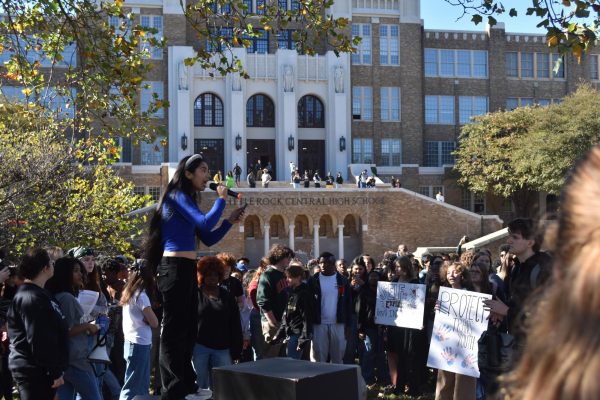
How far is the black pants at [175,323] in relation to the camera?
5387 mm

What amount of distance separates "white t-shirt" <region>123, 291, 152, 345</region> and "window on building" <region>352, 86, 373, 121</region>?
48199 millimetres

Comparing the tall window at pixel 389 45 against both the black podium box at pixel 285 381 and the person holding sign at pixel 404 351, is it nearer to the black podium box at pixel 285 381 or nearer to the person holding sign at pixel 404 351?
the person holding sign at pixel 404 351

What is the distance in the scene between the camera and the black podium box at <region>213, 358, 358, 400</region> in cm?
368

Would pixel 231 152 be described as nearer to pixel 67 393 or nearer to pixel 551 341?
pixel 67 393

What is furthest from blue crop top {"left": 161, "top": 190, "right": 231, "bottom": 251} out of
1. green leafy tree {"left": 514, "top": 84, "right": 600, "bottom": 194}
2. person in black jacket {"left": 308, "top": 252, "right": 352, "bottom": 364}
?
green leafy tree {"left": 514, "top": 84, "right": 600, "bottom": 194}

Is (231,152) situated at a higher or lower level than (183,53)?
lower

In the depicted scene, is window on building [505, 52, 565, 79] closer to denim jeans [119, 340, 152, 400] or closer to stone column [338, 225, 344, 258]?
stone column [338, 225, 344, 258]

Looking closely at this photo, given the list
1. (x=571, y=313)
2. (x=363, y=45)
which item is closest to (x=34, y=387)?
(x=571, y=313)

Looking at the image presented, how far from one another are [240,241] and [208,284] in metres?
37.0

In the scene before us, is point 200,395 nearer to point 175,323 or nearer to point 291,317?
point 175,323

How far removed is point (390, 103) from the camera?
56.1m

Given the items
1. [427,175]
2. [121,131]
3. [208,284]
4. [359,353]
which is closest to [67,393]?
[208,284]

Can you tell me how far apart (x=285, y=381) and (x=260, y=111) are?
5081 cm

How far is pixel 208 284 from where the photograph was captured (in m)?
8.27
